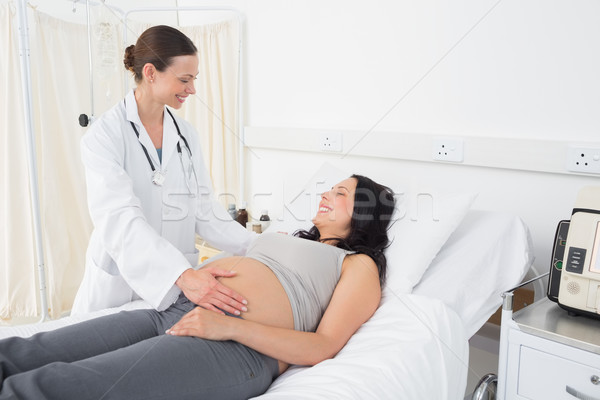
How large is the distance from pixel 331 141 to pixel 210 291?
103cm

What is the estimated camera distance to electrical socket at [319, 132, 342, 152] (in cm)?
207

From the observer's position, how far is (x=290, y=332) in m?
1.19

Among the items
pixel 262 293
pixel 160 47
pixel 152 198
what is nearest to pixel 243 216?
pixel 152 198

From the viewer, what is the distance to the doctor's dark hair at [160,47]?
159cm

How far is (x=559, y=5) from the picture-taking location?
4.91 feet

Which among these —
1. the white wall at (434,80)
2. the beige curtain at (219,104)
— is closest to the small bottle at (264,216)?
the white wall at (434,80)

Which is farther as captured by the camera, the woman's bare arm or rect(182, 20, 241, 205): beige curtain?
rect(182, 20, 241, 205): beige curtain

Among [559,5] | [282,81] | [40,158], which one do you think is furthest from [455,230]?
[40,158]

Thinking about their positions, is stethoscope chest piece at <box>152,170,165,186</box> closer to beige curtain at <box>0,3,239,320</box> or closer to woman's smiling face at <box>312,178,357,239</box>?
woman's smiling face at <box>312,178,357,239</box>

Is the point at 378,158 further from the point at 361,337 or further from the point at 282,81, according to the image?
the point at 361,337

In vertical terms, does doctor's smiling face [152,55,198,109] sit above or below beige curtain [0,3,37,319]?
above

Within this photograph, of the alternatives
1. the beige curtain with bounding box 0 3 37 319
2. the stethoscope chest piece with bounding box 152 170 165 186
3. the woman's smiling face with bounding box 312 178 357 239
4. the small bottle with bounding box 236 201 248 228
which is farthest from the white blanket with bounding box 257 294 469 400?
the beige curtain with bounding box 0 3 37 319

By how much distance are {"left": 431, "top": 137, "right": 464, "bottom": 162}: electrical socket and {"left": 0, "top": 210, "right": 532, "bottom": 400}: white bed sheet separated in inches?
9.5

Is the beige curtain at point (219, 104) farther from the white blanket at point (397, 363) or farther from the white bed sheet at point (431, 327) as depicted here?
the white blanket at point (397, 363)
